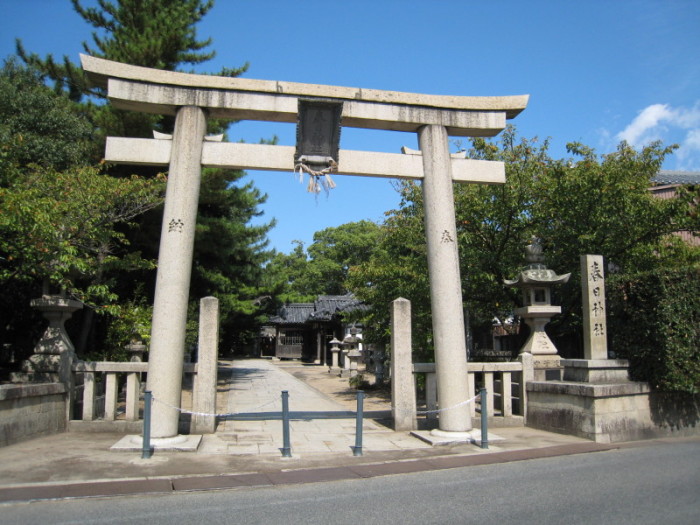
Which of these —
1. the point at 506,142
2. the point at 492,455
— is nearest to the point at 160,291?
the point at 492,455

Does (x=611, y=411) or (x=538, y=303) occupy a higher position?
(x=538, y=303)

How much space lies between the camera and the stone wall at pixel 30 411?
8.10 meters

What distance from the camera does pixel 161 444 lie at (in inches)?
320

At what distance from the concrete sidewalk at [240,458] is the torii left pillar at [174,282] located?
0.78 metres

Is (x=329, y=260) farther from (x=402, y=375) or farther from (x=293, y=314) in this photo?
(x=402, y=375)

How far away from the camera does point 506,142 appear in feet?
50.7

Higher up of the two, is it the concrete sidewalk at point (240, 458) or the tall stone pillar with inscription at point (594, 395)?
the tall stone pillar with inscription at point (594, 395)

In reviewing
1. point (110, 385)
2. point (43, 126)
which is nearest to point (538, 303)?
point (110, 385)

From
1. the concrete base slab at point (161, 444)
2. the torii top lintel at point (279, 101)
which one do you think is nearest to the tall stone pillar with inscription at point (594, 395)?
the torii top lintel at point (279, 101)

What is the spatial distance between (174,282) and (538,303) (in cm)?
784

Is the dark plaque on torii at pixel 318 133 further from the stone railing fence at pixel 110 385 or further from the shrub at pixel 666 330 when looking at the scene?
the shrub at pixel 666 330

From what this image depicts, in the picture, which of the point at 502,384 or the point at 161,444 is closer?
the point at 161,444

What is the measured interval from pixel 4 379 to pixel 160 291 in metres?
4.98

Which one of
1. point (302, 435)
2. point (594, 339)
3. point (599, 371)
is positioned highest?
point (594, 339)
